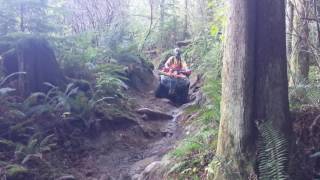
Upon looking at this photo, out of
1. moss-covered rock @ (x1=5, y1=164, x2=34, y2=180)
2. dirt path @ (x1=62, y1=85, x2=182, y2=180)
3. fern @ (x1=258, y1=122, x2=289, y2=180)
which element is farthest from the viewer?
dirt path @ (x1=62, y1=85, x2=182, y2=180)

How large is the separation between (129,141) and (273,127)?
4.65m

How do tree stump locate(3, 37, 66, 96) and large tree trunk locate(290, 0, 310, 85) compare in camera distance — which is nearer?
large tree trunk locate(290, 0, 310, 85)

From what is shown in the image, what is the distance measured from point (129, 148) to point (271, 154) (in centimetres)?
449

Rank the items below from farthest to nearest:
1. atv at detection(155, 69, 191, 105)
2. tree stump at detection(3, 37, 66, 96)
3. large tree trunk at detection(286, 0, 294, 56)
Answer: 1. atv at detection(155, 69, 191, 105)
2. tree stump at detection(3, 37, 66, 96)
3. large tree trunk at detection(286, 0, 294, 56)

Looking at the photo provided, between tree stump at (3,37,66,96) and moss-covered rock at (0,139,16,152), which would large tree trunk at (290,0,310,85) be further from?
tree stump at (3,37,66,96)

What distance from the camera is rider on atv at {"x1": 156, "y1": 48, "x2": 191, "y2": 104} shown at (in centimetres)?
1180

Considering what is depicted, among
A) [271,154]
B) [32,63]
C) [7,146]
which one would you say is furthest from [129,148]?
[271,154]

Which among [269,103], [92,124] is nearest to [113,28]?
[92,124]

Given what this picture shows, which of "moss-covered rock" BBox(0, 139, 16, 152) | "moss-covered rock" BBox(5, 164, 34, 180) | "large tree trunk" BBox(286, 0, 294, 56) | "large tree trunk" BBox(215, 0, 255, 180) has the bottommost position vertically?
"moss-covered rock" BBox(5, 164, 34, 180)

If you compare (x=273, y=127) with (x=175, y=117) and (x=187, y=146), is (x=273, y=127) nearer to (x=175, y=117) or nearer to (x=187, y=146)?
(x=187, y=146)

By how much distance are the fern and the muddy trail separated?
243cm

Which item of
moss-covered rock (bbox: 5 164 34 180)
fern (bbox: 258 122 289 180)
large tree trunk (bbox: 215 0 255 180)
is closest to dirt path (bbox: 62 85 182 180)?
moss-covered rock (bbox: 5 164 34 180)

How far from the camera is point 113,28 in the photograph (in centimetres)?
1455

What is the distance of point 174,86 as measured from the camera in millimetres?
11938
